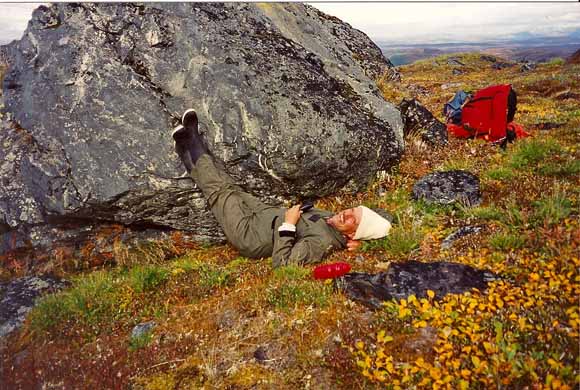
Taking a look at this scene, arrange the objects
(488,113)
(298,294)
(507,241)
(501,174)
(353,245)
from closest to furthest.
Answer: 1. (298,294)
2. (507,241)
3. (353,245)
4. (501,174)
5. (488,113)

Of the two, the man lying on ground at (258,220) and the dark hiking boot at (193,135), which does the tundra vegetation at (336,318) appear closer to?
the man lying on ground at (258,220)

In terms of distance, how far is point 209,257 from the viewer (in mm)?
8812

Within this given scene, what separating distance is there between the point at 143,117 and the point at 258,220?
10.6 ft

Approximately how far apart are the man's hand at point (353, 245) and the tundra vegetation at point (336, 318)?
15cm

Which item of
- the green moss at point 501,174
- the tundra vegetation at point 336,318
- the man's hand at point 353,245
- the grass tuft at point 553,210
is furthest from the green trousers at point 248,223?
the green moss at point 501,174

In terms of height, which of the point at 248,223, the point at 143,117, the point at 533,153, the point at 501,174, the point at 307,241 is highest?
the point at 143,117

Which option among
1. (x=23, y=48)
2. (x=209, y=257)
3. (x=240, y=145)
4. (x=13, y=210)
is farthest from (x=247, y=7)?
(x=13, y=210)

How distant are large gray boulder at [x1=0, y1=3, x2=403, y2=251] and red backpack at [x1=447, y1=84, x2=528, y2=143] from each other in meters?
5.45

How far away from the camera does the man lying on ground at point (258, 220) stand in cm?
815

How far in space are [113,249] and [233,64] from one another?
4834 mm

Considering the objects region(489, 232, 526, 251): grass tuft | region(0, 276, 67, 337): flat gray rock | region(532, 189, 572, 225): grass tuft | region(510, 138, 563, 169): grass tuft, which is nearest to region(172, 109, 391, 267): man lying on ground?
region(489, 232, 526, 251): grass tuft

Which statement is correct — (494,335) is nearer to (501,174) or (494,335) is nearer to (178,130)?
(501,174)

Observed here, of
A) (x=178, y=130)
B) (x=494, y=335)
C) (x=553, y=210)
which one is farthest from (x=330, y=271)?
(x=178, y=130)

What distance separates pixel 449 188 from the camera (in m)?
9.11
